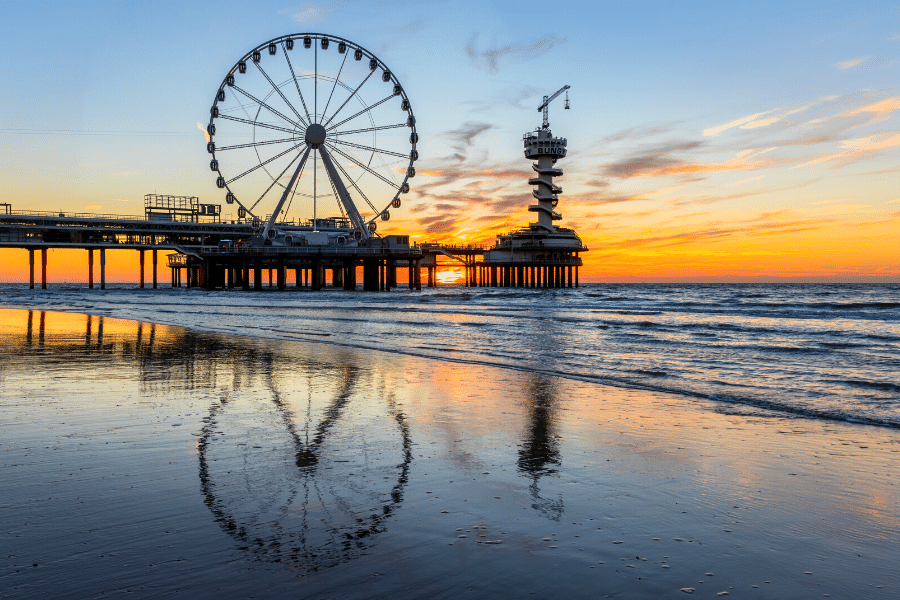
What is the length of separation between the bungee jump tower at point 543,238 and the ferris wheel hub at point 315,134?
4525 cm

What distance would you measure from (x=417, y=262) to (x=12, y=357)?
6883cm

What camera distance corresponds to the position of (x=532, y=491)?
4465mm

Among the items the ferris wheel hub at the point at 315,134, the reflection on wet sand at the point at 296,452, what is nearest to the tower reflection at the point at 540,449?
the reflection on wet sand at the point at 296,452

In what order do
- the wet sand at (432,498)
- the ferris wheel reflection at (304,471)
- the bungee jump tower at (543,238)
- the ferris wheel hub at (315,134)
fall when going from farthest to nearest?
the bungee jump tower at (543,238)
the ferris wheel hub at (315,134)
the ferris wheel reflection at (304,471)
the wet sand at (432,498)

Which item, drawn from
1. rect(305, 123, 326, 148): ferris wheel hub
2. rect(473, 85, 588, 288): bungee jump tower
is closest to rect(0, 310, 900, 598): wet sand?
rect(305, 123, 326, 148): ferris wheel hub

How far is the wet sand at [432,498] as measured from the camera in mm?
3068

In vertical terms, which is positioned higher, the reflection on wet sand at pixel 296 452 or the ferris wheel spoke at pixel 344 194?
the ferris wheel spoke at pixel 344 194

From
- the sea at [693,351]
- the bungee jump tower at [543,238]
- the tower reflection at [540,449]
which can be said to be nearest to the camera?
the tower reflection at [540,449]

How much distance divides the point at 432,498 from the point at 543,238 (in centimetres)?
9553

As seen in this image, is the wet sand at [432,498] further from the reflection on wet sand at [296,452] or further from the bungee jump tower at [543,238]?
the bungee jump tower at [543,238]

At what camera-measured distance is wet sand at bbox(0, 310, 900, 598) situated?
307 cm

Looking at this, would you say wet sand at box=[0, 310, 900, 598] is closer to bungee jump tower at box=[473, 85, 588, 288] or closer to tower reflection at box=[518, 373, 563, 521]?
tower reflection at box=[518, 373, 563, 521]

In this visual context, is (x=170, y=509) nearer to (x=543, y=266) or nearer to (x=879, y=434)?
(x=879, y=434)

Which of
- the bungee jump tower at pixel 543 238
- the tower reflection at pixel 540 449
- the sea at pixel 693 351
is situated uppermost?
the bungee jump tower at pixel 543 238
